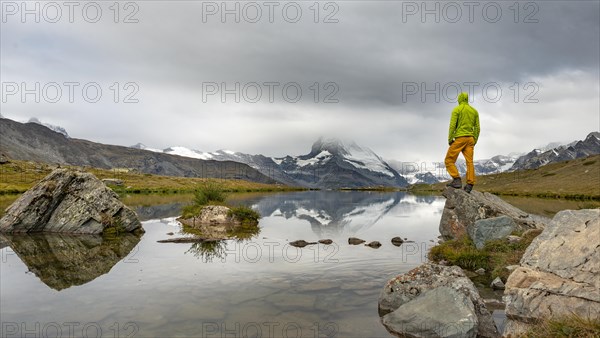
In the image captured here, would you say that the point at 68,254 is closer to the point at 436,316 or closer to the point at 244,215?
the point at 244,215

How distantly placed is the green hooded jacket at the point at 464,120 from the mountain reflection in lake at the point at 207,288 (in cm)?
775

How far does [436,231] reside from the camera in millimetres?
35094

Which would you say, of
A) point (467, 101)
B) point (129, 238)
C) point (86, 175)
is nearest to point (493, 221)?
point (467, 101)

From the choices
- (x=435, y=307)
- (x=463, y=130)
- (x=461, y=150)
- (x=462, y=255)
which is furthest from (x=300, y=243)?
(x=435, y=307)

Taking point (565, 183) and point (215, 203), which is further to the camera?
point (565, 183)

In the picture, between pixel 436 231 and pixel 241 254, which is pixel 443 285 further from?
pixel 436 231

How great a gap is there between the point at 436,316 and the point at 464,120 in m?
14.6

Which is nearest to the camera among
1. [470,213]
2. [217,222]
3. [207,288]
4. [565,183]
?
[207,288]

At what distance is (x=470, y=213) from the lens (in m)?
23.8

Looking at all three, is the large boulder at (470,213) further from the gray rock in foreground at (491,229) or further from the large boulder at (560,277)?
the large boulder at (560,277)

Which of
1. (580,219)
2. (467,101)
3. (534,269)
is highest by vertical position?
(467,101)

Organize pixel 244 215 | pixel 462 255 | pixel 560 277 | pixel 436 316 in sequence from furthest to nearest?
pixel 244 215 < pixel 462 255 < pixel 436 316 < pixel 560 277

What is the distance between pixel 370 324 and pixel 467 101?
16265 mm

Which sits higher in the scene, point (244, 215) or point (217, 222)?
point (244, 215)
